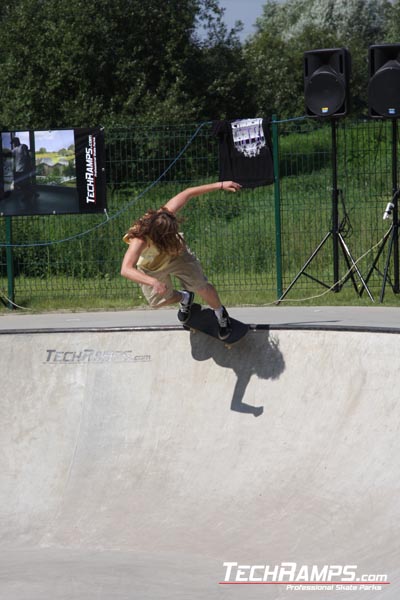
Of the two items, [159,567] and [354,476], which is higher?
[354,476]

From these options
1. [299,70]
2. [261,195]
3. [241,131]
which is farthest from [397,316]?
[299,70]

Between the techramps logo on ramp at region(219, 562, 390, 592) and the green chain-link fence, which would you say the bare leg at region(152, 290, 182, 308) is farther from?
the green chain-link fence

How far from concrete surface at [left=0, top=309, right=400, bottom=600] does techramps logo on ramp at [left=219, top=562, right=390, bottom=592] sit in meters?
0.03

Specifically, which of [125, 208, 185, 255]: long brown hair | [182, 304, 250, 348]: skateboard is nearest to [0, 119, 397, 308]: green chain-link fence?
[182, 304, 250, 348]: skateboard

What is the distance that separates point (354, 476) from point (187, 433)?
1592 millimetres

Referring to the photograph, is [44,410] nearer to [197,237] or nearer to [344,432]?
[344,432]

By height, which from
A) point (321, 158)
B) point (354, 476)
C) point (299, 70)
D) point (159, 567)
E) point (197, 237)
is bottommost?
point (159, 567)

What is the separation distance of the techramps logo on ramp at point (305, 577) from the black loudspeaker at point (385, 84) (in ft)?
22.6

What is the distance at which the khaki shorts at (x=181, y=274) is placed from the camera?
295 inches

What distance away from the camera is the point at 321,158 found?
41.7 ft

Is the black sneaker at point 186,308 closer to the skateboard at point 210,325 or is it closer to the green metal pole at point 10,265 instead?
the skateboard at point 210,325

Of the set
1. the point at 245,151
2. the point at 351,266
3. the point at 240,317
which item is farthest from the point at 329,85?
the point at 240,317

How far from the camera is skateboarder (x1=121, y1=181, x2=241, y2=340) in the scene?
704cm

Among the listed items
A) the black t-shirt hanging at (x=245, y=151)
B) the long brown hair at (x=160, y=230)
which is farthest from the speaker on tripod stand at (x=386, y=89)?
the long brown hair at (x=160, y=230)
